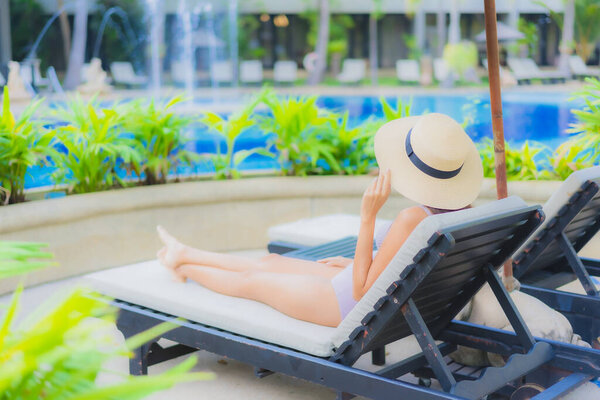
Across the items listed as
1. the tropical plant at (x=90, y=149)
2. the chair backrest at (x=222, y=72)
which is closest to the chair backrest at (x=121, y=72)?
the chair backrest at (x=222, y=72)

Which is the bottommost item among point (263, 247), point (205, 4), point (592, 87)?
point (263, 247)

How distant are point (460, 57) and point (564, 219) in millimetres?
22946

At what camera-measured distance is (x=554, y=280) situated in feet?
13.5

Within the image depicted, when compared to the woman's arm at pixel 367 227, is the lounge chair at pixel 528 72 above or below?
above

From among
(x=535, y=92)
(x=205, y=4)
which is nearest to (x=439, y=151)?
(x=535, y=92)

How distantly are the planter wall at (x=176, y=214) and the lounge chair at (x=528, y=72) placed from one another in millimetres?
16303

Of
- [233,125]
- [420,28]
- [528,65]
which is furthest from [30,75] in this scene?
[233,125]

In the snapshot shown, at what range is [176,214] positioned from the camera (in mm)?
6164

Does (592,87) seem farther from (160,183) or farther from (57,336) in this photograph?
(57,336)

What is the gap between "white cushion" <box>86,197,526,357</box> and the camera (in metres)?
2.62

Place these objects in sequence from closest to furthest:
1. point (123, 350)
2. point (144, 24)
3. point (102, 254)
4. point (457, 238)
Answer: point (123, 350) → point (457, 238) → point (102, 254) → point (144, 24)

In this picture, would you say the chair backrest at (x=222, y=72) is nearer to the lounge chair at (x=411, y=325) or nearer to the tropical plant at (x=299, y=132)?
the tropical plant at (x=299, y=132)

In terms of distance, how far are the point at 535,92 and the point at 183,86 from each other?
12.3m

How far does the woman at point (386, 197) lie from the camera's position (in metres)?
2.82
